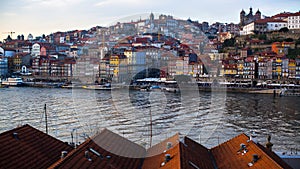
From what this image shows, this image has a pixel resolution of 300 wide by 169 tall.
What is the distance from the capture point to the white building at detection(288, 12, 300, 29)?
88.2 feet

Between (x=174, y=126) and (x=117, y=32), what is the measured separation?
28519mm

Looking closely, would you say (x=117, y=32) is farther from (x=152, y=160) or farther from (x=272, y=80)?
(x=152, y=160)

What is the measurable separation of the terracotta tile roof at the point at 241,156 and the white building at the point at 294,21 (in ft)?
81.9

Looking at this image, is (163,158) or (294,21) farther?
(294,21)

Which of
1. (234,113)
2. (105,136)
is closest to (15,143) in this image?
(105,136)

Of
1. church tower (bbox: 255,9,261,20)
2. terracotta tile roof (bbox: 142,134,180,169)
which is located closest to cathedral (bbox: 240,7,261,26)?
church tower (bbox: 255,9,261,20)

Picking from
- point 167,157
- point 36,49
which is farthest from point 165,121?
point 36,49

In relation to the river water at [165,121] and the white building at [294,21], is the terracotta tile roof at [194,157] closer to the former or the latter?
the river water at [165,121]

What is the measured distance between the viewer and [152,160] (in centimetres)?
331

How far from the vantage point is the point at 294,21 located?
27156 millimetres

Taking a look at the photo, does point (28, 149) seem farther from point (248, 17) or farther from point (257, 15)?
point (257, 15)

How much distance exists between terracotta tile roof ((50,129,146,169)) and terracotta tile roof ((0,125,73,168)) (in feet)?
0.98

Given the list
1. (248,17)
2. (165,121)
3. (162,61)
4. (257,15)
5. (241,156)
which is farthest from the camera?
(257,15)

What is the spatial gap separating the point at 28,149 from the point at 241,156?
5.54ft
